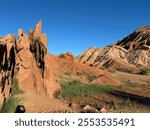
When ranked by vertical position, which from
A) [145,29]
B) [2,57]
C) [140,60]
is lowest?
[2,57]

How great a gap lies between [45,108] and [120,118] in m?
4.07

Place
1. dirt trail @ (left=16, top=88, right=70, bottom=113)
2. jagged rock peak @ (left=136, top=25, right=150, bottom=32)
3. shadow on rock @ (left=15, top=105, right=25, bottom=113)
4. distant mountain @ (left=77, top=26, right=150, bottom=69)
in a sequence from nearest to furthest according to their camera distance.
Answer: shadow on rock @ (left=15, top=105, right=25, bottom=113), dirt trail @ (left=16, top=88, right=70, bottom=113), distant mountain @ (left=77, top=26, right=150, bottom=69), jagged rock peak @ (left=136, top=25, right=150, bottom=32)

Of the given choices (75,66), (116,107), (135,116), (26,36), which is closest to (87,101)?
(116,107)

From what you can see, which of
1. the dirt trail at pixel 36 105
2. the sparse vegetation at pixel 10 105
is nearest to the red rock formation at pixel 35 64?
the dirt trail at pixel 36 105

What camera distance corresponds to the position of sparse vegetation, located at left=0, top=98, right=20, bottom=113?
33.4ft

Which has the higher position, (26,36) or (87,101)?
(26,36)

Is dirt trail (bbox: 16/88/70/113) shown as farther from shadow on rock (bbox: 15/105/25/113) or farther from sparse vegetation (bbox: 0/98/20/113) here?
sparse vegetation (bbox: 0/98/20/113)

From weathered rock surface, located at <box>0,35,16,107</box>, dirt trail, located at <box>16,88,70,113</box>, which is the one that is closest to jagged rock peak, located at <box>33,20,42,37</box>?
weathered rock surface, located at <box>0,35,16,107</box>

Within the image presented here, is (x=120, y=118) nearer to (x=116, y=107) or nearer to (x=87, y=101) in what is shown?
(x=116, y=107)

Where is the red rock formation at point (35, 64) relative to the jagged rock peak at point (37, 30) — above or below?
below

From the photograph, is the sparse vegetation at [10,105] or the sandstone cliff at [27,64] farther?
the sandstone cliff at [27,64]

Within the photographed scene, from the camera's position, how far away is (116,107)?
12133 mm

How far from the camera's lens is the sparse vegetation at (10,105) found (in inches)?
401

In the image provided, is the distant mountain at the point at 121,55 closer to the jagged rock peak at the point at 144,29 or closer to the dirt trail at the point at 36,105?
the jagged rock peak at the point at 144,29
